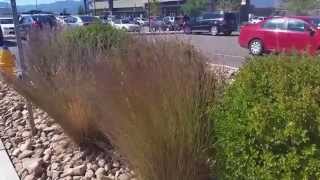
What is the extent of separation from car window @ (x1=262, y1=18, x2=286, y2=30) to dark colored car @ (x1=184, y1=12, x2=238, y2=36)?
15312mm

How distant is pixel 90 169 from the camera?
15.4 ft

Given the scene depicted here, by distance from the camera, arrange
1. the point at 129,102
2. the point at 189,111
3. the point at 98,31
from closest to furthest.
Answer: the point at 189,111 < the point at 129,102 < the point at 98,31

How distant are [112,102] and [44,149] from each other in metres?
2.20

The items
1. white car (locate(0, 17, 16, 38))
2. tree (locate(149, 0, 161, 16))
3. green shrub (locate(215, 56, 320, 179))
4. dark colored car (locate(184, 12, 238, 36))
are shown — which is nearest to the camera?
green shrub (locate(215, 56, 320, 179))

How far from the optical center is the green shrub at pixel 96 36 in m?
6.14

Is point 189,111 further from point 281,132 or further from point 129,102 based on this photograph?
point 281,132

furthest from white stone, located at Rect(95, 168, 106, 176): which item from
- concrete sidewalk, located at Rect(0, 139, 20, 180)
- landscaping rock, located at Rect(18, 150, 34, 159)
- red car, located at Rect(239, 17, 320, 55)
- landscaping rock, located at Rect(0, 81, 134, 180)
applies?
red car, located at Rect(239, 17, 320, 55)

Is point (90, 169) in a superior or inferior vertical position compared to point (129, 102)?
inferior

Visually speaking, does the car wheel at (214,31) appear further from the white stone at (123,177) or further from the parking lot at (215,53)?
the white stone at (123,177)

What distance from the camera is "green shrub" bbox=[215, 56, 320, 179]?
2.62 meters

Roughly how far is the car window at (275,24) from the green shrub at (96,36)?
10351 mm

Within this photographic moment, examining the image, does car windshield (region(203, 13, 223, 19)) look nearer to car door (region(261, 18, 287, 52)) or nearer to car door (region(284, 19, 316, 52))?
car door (region(261, 18, 287, 52))

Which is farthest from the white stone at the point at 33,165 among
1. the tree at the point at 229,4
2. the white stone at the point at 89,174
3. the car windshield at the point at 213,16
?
the tree at the point at 229,4

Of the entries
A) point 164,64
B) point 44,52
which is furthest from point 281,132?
point 44,52
